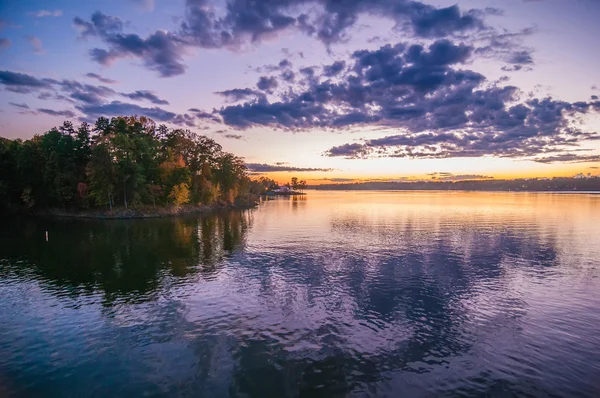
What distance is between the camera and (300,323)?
2811 centimetres

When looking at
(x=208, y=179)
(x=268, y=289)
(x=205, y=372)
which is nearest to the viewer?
(x=205, y=372)

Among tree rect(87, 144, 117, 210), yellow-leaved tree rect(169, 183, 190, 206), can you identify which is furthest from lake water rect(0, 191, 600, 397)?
yellow-leaved tree rect(169, 183, 190, 206)

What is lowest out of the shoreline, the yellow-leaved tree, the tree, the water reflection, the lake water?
the lake water

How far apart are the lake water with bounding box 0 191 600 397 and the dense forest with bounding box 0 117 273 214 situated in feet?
198

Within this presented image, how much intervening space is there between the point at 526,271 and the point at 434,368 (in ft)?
107

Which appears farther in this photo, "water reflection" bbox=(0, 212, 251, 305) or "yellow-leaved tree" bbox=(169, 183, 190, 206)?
"yellow-leaved tree" bbox=(169, 183, 190, 206)

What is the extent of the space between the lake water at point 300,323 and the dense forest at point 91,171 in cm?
6031

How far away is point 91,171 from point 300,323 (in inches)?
4251

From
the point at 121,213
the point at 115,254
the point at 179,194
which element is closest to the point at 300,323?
the point at 115,254

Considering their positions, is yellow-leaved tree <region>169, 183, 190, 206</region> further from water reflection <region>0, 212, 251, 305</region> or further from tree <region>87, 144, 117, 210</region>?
water reflection <region>0, 212, 251, 305</region>

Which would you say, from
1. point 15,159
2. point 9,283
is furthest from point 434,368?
point 15,159

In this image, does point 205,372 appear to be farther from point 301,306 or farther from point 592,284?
point 592,284

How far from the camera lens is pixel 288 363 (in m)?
21.9

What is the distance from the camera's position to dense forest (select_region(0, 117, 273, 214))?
11125 centimetres
